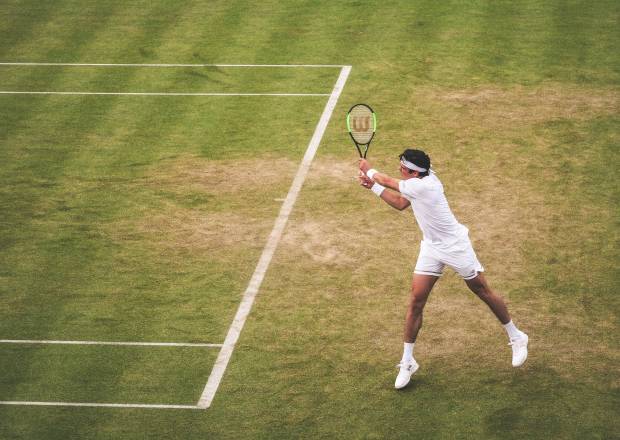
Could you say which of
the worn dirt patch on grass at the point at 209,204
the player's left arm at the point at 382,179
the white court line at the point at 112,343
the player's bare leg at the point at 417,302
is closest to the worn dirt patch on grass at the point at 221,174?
the worn dirt patch on grass at the point at 209,204

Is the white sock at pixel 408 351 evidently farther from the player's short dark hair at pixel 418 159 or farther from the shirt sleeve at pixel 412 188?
the player's short dark hair at pixel 418 159

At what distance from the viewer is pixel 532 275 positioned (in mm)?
12375

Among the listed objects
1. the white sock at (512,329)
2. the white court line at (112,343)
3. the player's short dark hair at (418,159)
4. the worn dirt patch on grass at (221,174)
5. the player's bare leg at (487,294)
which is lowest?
the worn dirt patch on grass at (221,174)

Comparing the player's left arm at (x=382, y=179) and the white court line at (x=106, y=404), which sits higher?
the player's left arm at (x=382, y=179)

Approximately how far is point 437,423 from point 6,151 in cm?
952

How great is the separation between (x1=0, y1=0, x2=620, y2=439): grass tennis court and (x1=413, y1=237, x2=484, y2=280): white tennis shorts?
110cm

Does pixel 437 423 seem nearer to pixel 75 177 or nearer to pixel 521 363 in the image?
pixel 521 363

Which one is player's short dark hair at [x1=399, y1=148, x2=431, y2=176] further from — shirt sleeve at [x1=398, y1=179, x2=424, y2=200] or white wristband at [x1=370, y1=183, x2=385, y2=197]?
white wristband at [x1=370, y1=183, x2=385, y2=197]

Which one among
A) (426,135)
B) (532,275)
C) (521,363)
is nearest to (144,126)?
(426,135)

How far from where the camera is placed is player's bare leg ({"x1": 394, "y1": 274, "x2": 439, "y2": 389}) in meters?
10.1

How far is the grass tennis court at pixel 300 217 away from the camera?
1015 cm

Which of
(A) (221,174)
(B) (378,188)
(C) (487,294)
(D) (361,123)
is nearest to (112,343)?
(B) (378,188)

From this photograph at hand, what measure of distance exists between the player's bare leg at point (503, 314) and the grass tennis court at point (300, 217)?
0.86ft

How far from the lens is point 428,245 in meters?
10.2
